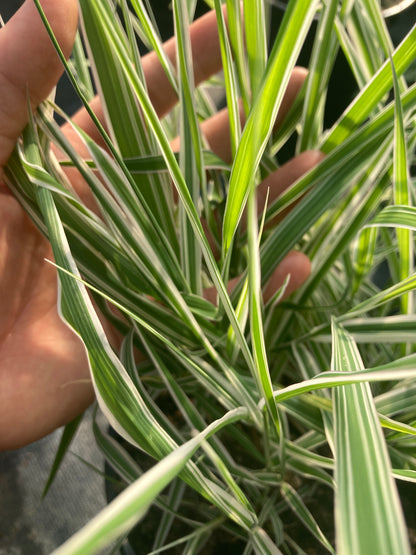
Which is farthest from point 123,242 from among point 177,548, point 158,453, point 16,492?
point 16,492

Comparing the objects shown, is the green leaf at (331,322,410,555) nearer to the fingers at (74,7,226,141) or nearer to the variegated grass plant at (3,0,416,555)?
the variegated grass plant at (3,0,416,555)

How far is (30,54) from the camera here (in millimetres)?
383

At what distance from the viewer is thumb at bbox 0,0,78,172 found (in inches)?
14.8

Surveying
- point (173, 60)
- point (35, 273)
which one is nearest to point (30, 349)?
point (35, 273)

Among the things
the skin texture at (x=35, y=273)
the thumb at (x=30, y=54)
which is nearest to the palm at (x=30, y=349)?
the skin texture at (x=35, y=273)

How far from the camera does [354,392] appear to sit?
0.24 meters

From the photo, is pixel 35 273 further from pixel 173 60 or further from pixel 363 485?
pixel 363 485

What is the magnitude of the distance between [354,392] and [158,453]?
→ 0.36 ft

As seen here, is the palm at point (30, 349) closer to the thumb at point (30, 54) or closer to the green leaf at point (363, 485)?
the thumb at point (30, 54)

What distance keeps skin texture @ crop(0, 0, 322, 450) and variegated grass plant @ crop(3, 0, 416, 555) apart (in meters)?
0.03

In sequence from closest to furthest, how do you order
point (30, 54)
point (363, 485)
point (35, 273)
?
point (363, 485)
point (30, 54)
point (35, 273)

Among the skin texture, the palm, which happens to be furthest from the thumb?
the palm

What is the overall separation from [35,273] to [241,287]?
242 millimetres

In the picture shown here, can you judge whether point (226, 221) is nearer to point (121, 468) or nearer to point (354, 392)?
point (354, 392)
